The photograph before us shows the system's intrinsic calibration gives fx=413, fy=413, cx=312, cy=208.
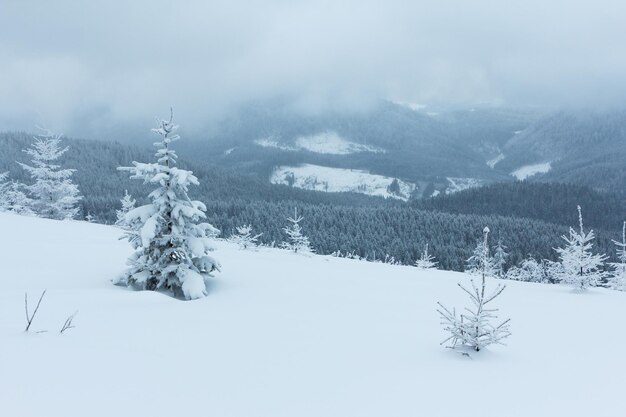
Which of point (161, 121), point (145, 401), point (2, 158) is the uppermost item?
point (2, 158)

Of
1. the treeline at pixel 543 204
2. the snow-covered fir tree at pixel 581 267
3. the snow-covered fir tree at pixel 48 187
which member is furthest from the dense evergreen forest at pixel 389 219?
the snow-covered fir tree at pixel 581 267

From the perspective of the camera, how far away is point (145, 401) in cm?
455

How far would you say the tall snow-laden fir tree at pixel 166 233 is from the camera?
1105 cm

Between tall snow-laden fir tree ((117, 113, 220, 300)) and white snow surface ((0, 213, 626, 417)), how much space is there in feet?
3.09

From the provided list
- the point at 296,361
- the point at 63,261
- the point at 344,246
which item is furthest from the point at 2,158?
the point at 296,361

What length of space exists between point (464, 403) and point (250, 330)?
156 inches

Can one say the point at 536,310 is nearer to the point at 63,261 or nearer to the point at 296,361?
the point at 296,361

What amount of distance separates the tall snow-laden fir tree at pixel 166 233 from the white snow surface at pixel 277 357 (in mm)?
942

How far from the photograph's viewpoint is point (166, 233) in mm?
11609

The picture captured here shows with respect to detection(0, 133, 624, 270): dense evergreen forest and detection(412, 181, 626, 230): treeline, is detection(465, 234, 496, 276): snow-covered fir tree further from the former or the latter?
detection(412, 181, 626, 230): treeline

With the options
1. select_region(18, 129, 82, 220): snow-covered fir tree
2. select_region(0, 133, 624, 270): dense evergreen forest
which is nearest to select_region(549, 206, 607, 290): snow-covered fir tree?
select_region(18, 129, 82, 220): snow-covered fir tree

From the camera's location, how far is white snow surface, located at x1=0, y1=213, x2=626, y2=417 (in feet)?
15.5

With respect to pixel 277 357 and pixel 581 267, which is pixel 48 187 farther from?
pixel 581 267

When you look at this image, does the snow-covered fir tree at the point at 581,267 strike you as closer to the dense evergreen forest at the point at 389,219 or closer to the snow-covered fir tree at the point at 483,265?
the snow-covered fir tree at the point at 483,265
